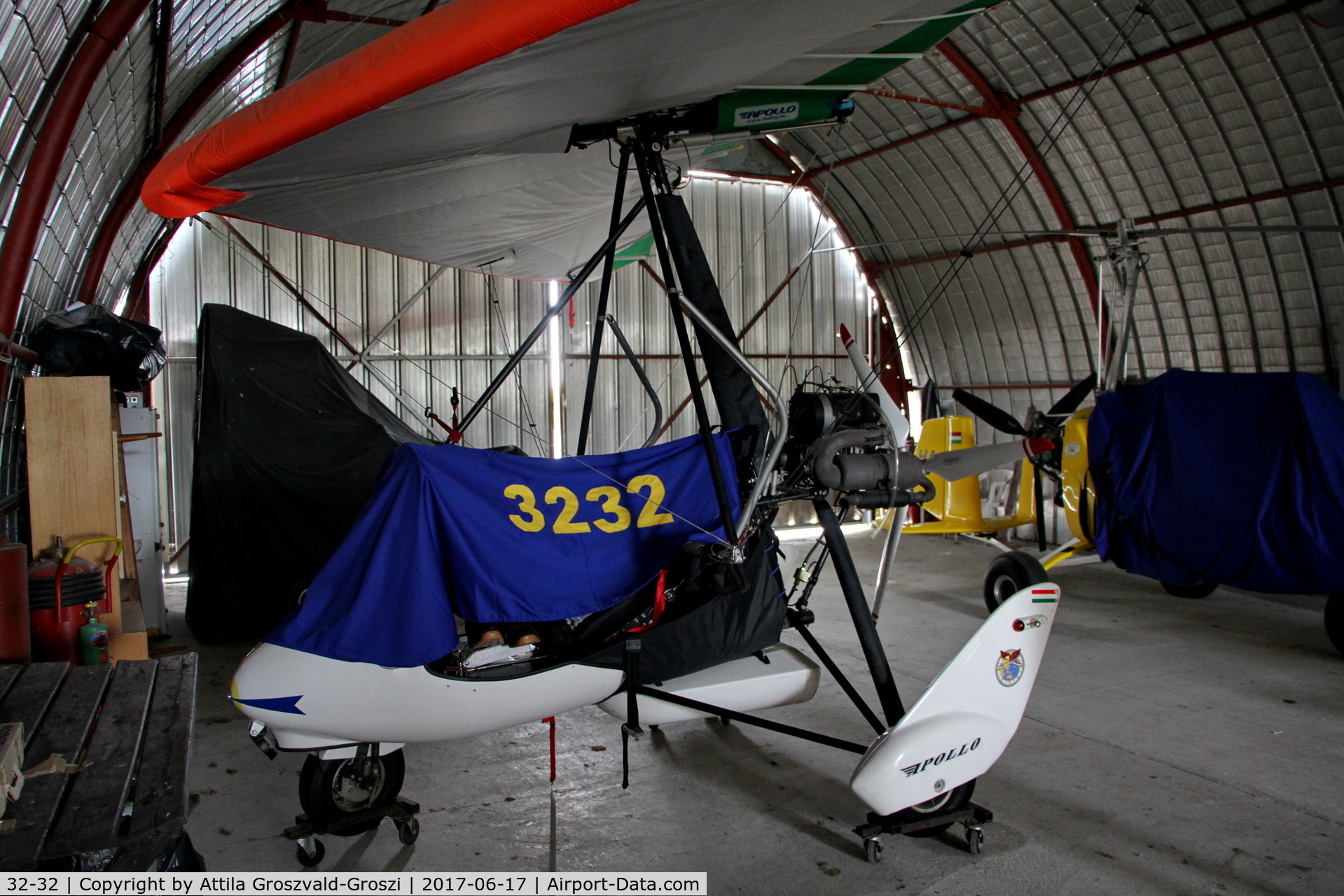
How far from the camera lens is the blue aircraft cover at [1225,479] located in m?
5.56

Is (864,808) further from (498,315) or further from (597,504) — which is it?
(498,315)

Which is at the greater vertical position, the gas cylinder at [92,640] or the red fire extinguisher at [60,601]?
the red fire extinguisher at [60,601]

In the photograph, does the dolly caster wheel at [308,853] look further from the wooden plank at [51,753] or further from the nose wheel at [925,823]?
the nose wheel at [925,823]

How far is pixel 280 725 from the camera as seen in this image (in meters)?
2.91

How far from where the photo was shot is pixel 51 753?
1.93 meters

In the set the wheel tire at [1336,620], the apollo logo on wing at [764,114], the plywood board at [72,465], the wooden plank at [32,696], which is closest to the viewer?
the wooden plank at [32,696]

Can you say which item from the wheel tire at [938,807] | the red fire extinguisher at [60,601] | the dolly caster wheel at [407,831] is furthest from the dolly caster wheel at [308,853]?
the wheel tire at [938,807]

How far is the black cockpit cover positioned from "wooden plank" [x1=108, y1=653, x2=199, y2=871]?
3.76 metres

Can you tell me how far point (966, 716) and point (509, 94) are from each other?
2.90 metres

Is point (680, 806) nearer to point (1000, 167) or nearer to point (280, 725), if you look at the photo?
point (280, 725)

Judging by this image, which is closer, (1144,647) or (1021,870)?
(1021,870)

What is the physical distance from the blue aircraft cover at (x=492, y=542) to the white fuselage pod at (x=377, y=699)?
0.30ft

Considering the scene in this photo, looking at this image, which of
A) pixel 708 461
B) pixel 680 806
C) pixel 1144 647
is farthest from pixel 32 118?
pixel 1144 647

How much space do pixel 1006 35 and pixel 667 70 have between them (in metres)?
8.65
